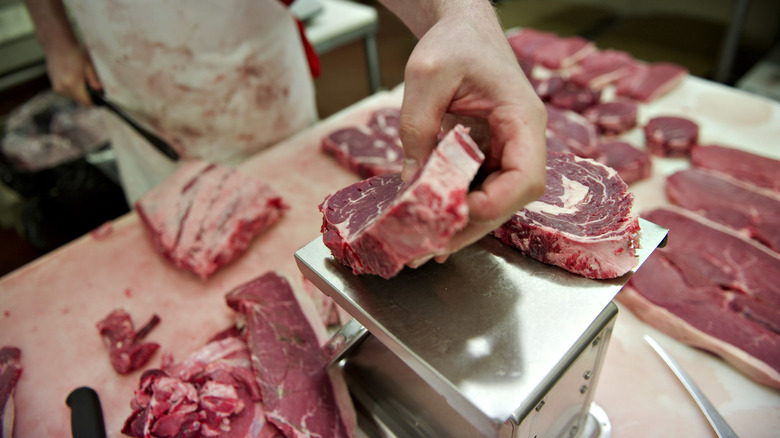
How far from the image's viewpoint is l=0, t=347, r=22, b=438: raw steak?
187cm

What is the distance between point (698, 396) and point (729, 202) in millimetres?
1299

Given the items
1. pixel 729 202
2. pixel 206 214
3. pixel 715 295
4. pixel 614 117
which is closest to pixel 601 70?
pixel 614 117

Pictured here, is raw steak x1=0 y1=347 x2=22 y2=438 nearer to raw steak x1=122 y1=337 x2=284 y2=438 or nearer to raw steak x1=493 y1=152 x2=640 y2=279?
raw steak x1=122 y1=337 x2=284 y2=438

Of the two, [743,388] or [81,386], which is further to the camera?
[81,386]

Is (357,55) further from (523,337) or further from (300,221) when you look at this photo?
(523,337)

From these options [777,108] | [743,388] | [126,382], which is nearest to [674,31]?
[777,108]

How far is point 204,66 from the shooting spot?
292 cm

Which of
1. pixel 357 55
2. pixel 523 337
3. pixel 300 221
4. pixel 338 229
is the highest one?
pixel 338 229

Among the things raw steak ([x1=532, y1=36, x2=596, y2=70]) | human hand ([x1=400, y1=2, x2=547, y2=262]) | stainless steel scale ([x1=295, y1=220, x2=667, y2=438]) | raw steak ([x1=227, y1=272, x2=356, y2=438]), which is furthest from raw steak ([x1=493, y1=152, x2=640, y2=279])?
raw steak ([x1=532, y1=36, x2=596, y2=70])

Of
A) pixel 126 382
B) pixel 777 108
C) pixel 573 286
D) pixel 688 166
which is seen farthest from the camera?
pixel 777 108

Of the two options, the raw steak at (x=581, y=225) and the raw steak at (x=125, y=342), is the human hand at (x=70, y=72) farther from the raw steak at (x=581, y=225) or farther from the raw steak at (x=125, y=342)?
the raw steak at (x=581, y=225)

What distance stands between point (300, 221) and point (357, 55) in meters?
5.43

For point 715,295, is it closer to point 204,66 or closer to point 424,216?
point 424,216

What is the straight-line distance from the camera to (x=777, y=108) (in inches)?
130
